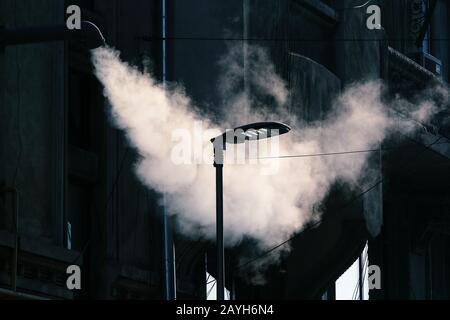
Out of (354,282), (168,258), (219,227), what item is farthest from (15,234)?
(354,282)

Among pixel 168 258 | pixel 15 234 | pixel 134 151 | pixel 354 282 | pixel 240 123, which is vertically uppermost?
pixel 240 123

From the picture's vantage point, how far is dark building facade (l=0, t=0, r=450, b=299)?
92.7 feet

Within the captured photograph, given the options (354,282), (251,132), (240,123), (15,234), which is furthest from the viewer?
(354,282)

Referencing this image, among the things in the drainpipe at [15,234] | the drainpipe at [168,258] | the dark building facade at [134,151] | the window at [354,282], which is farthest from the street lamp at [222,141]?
the window at [354,282]

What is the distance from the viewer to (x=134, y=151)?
3281 centimetres

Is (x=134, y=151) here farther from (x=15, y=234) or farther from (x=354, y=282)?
(x=354, y=282)

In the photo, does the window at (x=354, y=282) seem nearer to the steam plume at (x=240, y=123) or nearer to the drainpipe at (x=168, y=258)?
the steam plume at (x=240, y=123)

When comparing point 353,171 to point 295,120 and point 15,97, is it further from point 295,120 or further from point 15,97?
point 15,97

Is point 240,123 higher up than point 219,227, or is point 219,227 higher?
point 240,123

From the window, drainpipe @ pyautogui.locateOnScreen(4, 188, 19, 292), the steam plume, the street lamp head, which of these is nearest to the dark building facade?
drainpipe @ pyautogui.locateOnScreen(4, 188, 19, 292)

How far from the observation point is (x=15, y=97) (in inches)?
1112

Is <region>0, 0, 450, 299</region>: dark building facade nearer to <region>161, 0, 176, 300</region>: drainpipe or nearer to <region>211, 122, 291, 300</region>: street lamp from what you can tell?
<region>161, 0, 176, 300</region>: drainpipe

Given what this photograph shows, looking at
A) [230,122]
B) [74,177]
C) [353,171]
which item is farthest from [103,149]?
[353,171]

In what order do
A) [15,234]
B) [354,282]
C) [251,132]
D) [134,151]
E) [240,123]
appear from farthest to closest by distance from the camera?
[354,282], [240,123], [134,151], [251,132], [15,234]
